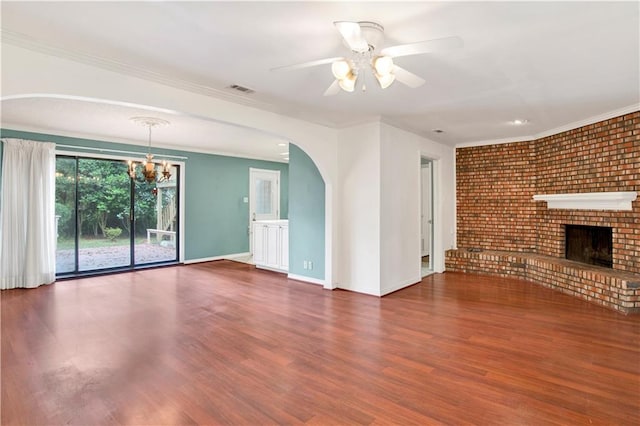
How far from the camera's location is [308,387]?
241 centimetres

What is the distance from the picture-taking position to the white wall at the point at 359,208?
4.77 metres

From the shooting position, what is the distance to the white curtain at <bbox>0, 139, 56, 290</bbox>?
5.08 metres

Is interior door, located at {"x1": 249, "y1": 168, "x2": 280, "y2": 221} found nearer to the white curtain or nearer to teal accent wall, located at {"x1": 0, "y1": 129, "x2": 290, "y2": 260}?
teal accent wall, located at {"x1": 0, "y1": 129, "x2": 290, "y2": 260}

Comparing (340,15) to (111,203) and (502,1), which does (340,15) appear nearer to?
(502,1)

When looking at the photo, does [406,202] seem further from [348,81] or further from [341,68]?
[341,68]

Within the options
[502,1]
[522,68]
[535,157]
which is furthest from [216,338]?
[535,157]

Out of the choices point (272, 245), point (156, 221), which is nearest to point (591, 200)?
point (272, 245)

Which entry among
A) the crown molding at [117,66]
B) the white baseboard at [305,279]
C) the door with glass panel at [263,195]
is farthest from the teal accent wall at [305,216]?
the door with glass panel at [263,195]

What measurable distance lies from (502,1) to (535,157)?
4.76m

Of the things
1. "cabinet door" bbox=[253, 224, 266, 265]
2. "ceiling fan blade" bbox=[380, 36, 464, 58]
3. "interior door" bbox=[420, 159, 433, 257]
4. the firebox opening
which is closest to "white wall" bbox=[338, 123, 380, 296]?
"cabinet door" bbox=[253, 224, 266, 265]

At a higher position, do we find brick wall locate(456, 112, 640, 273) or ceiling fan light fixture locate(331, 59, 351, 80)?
ceiling fan light fixture locate(331, 59, 351, 80)

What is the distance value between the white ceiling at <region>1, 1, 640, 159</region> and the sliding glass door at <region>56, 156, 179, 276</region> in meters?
1.87

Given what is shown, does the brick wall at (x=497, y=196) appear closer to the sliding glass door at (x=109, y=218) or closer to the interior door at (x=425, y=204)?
the interior door at (x=425, y=204)

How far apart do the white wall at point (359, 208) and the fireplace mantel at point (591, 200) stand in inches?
114
